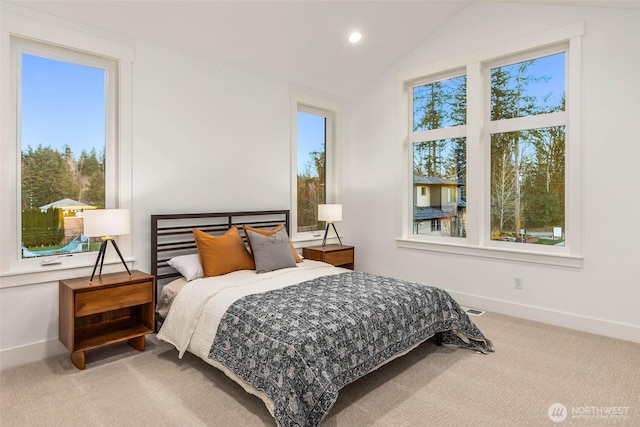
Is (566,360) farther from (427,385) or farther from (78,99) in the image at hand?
(78,99)

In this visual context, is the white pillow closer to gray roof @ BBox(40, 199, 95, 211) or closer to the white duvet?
the white duvet

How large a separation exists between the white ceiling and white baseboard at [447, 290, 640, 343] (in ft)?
8.73

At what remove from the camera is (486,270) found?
4078mm

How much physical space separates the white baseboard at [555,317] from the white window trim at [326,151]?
6.46 ft

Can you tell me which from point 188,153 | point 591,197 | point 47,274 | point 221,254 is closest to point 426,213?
point 591,197

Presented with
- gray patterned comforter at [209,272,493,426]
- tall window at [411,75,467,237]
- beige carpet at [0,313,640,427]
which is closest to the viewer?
gray patterned comforter at [209,272,493,426]

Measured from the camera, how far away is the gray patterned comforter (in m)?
1.97

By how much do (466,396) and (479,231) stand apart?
85.8 inches

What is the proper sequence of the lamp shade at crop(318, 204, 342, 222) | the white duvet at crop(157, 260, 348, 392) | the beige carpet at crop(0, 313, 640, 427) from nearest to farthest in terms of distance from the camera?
the beige carpet at crop(0, 313, 640, 427) < the white duvet at crop(157, 260, 348, 392) < the lamp shade at crop(318, 204, 342, 222)

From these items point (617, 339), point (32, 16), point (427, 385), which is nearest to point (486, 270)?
point (617, 339)

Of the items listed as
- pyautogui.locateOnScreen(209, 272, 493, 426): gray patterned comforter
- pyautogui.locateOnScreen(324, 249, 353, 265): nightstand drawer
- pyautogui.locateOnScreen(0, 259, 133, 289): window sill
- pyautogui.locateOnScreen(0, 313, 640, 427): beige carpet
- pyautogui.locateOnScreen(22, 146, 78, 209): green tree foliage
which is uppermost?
pyautogui.locateOnScreen(22, 146, 78, 209): green tree foliage

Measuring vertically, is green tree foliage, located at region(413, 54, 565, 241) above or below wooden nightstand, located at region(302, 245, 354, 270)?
above

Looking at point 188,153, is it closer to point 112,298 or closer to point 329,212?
point 112,298

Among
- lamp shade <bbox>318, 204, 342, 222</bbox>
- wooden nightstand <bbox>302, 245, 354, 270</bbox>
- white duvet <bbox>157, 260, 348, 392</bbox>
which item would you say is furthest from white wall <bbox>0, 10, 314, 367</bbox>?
white duvet <bbox>157, 260, 348, 392</bbox>
